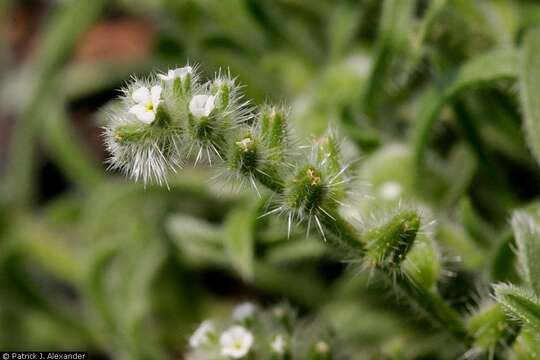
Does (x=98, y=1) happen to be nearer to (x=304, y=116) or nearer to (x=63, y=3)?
(x=63, y=3)

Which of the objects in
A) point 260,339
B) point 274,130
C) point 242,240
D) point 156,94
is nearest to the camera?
point 156,94

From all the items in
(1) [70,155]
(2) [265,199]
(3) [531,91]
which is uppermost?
(1) [70,155]

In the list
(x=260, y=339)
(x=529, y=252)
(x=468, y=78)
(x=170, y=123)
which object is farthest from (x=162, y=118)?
(x=468, y=78)

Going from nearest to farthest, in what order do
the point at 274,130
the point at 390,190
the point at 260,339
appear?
1. the point at 274,130
2. the point at 260,339
3. the point at 390,190

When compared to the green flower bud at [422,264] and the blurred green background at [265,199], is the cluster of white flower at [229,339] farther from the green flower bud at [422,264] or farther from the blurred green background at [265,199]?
the green flower bud at [422,264]

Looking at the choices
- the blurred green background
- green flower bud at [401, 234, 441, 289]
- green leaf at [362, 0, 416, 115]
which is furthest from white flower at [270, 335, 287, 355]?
green leaf at [362, 0, 416, 115]

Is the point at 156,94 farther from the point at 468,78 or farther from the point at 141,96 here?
the point at 468,78

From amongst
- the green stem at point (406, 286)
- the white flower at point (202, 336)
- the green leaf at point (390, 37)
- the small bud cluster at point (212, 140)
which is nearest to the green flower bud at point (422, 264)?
the green stem at point (406, 286)
